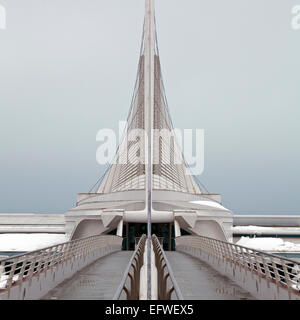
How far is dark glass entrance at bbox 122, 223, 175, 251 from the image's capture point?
27.8 meters

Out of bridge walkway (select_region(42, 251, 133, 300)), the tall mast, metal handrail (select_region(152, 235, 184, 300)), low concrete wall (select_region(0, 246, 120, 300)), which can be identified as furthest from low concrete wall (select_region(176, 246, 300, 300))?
low concrete wall (select_region(0, 246, 120, 300))

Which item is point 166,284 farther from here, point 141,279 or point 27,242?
point 27,242

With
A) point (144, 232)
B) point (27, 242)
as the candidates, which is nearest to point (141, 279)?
point (144, 232)

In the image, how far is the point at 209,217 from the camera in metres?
25.5

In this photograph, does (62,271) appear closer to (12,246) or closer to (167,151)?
(12,246)

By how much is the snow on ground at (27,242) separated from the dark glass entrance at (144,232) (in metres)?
6.08

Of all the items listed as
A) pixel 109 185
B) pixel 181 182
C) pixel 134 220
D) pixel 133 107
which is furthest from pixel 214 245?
pixel 133 107

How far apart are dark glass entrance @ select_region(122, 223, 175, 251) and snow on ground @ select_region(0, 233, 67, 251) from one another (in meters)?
6.08

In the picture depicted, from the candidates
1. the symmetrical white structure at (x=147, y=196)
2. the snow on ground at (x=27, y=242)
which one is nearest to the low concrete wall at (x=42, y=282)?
the symmetrical white structure at (x=147, y=196)

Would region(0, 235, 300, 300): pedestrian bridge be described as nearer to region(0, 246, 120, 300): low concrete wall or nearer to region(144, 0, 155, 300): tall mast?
region(0, 246, 120, 300): low concrete wall

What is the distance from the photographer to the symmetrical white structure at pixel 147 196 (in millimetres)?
23938

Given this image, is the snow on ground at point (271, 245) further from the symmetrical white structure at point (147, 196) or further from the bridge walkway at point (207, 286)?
the bridge walkway at point (207, 286)

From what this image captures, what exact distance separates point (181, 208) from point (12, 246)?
14.1 m

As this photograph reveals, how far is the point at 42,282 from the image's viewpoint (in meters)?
6.51
